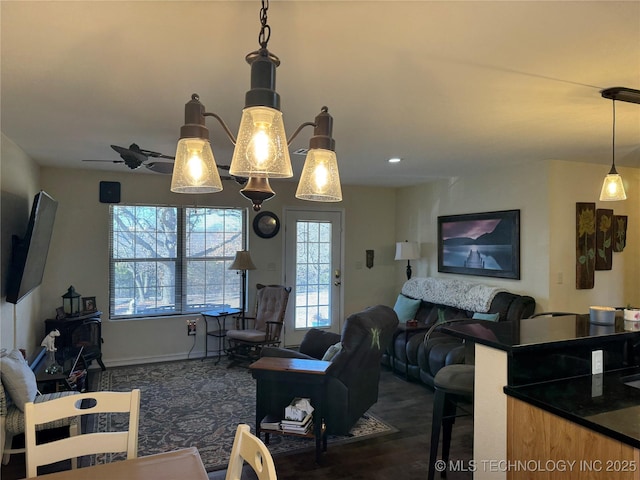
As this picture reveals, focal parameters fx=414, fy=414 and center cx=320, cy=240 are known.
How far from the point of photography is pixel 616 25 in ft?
5.37

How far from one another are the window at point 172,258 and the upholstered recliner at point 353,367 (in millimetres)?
2566

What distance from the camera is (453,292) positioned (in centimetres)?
498

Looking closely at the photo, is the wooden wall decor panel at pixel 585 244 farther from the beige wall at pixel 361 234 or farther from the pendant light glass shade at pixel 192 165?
the pendant light glass shade at pixel 192 165

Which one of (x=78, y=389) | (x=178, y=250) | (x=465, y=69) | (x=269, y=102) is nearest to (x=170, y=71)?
(x=269, y=102)

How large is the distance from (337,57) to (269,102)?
98 cm

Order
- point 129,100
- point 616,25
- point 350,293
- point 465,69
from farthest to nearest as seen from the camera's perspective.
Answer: point 350,293 → point 129,100 → point 465,69 → point 616,25

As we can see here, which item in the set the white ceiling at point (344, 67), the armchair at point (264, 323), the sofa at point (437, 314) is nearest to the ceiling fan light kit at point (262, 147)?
the white ceiling at point (344, 67)

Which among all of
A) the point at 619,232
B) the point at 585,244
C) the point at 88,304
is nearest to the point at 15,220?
the point at 88,304

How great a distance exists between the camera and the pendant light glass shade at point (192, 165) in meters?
1.35

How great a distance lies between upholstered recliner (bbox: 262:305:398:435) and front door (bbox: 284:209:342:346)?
2.77 m

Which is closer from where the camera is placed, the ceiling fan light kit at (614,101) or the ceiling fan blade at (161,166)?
the ceiling fan light kit at (614,101)

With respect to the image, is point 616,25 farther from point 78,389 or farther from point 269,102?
point 78,389

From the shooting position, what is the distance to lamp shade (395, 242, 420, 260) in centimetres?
597

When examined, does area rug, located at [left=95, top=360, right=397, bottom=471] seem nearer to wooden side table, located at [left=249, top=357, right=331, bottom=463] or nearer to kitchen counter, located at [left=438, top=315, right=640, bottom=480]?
wooden side table, located at [left=249, top=357, right=331, bottom=463]
